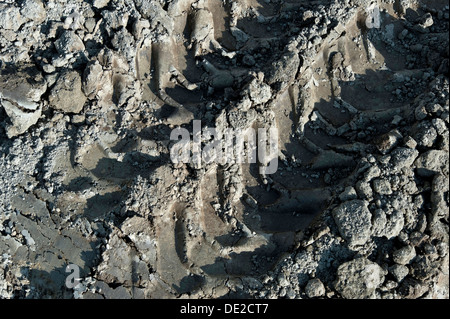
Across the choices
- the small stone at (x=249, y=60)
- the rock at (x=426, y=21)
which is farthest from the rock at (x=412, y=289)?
the rock at (x=426, y=21)

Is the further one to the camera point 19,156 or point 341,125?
point 341,125

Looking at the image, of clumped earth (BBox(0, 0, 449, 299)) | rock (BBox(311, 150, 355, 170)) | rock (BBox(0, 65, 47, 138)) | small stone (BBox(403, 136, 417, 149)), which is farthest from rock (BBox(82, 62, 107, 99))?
small stone (BBox(403, 136, 417, 149))

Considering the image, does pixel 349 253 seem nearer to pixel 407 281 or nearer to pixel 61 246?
pixel 407 281

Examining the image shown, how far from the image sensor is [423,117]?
3.43 metres

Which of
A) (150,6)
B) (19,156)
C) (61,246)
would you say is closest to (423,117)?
(150,6)

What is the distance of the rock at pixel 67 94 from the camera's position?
143 inches

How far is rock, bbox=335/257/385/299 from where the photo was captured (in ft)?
10.2

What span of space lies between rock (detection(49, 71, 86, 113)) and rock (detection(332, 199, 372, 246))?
2.46 m

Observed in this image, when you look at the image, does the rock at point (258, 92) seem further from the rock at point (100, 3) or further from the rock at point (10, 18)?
the rock at point (10, 18)

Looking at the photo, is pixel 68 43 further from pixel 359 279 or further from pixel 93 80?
pixel 359 279

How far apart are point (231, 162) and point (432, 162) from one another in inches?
64.6

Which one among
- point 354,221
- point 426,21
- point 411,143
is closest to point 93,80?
point 354,221

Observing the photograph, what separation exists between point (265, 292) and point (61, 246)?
1707 mm

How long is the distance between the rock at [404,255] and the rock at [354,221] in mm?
247
